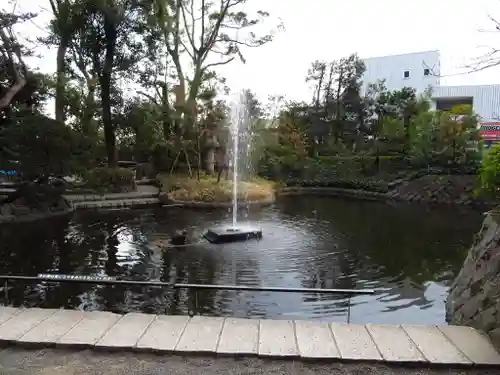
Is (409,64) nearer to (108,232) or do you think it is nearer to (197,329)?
(108,232)

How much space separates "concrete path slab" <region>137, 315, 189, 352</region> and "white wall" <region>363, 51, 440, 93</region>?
32.4 meters

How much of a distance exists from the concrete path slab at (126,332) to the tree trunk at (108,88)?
51.4 ft

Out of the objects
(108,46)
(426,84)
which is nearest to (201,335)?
(108,46)

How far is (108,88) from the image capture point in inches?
697

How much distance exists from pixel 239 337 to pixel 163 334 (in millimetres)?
549

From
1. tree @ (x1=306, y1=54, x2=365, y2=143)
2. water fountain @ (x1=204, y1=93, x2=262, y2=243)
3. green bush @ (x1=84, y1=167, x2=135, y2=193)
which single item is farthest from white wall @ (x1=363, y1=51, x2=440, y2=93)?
green bush @ (x1=84, y1=167, x2=135, y2=193)

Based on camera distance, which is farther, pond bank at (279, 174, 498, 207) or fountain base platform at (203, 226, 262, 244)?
pond bank at (279, 174, 498, 207)

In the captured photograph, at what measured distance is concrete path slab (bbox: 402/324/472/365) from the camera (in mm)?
2695

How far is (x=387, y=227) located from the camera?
1130 cm

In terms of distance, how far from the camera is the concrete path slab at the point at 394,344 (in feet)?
8.91

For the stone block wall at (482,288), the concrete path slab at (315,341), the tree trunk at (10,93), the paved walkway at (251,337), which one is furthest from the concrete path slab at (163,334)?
the tree trunk at (10,93)

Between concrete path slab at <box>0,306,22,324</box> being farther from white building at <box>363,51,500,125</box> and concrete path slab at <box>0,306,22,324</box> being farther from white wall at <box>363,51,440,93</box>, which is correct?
white wall at <box>363,51,440,93</box>

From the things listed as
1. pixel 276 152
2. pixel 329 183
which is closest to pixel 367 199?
pixel 329 183

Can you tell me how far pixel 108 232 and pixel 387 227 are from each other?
7.19 meters
